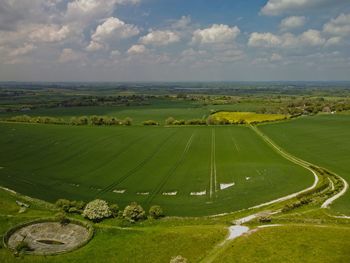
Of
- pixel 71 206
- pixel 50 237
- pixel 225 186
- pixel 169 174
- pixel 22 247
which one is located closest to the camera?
pixel 22 247

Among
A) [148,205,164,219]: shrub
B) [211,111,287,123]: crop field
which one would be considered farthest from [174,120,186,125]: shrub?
[148,205,164,219]: shrub

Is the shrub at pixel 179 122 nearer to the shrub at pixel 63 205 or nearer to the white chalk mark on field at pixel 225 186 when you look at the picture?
the white chalk mark on field at pixel 225 186

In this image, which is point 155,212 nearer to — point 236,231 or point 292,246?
point 236,231

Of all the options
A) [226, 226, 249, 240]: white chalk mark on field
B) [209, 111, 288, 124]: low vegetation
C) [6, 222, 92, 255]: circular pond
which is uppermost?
[209, 111, 288, 124]: low vegetation

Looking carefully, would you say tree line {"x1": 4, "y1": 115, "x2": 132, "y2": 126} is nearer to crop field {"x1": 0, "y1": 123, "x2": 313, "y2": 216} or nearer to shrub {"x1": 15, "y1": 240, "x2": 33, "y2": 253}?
crop field {"x1": 0, "y1": 123, "x2": 313, "y2": 216}

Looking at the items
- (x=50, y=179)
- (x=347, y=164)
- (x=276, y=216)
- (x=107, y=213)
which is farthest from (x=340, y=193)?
(x=50, y=179)

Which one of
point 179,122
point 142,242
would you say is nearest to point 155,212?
point 142,242
